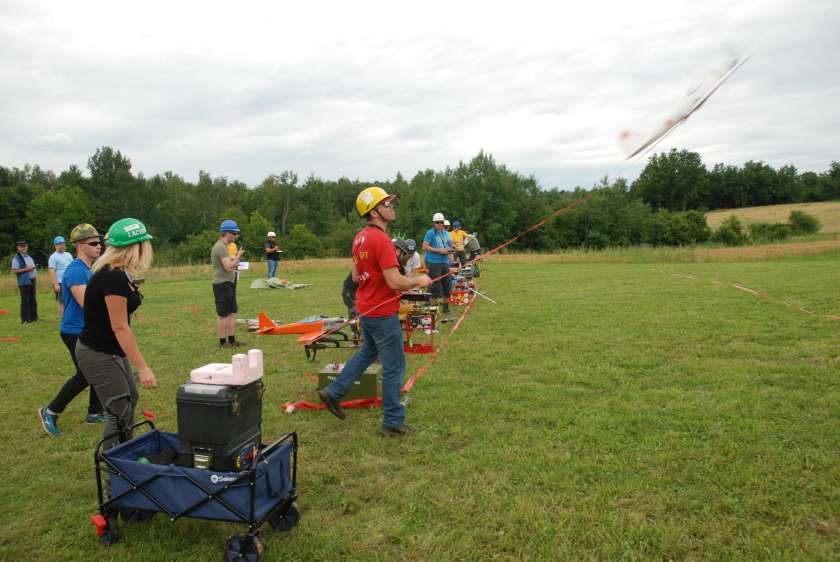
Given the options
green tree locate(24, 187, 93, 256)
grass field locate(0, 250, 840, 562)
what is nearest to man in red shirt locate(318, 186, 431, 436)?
grass field locate(0, 250, 840, 562)

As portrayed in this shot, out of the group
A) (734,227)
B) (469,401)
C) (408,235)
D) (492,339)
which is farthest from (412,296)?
(408,235)

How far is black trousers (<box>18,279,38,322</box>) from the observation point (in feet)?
40.2

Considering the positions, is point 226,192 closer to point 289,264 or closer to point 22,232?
point 22,232

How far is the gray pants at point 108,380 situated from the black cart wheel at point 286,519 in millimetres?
1231

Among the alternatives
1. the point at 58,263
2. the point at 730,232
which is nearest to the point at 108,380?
the point at 58,263

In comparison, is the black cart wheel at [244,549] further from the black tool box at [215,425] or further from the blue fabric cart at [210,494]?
the black tool box at [215,425]

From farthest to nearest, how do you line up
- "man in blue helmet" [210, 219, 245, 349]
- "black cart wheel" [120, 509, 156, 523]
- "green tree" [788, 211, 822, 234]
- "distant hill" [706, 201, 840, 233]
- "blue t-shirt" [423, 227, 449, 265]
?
"distant hill" [706, 201, 840, 233] → "green tree" [788, 211, 822, 234] → "blue t-shirt" [423, 227, 449, 265] → "man in blue helmet" [210, 219, 245, 349] → "black cart wheel" [120, 509, 156, 523]

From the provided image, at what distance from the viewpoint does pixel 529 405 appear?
5574mm

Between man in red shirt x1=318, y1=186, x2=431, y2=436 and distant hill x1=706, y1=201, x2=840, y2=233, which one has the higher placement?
distant hill x1=706, y1=201, x2=840, y2=233

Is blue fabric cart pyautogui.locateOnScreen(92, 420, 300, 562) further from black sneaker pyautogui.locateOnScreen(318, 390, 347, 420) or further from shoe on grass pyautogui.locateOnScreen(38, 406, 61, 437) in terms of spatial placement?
shoe on grass pyautogui.locateOnScreen(38, 406, 61, 437)

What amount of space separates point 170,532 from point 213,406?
2.93ft

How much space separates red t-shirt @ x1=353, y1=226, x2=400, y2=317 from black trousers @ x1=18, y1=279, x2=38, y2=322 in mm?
11077

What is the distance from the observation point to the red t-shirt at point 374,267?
4.67 metres

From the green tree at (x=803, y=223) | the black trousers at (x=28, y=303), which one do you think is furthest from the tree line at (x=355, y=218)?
the black trousers at (x=28, y=303)
